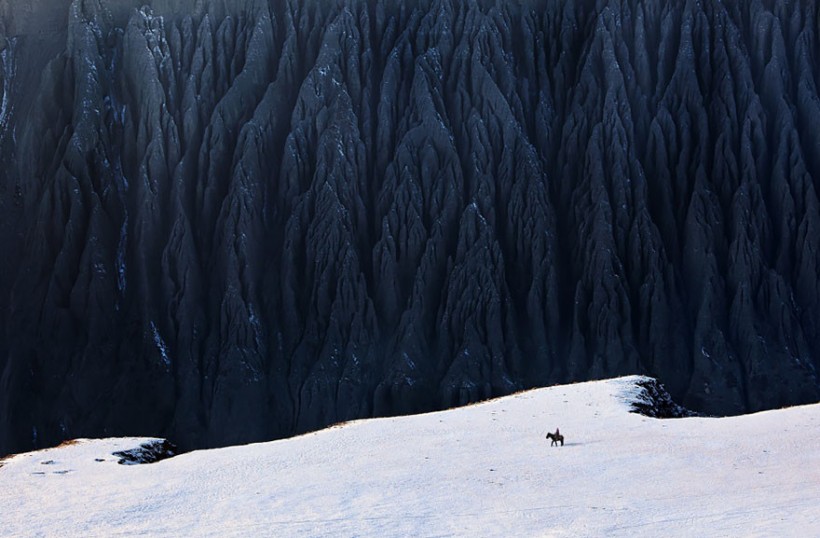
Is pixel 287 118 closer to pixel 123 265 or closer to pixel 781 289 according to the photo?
pixel 123 265

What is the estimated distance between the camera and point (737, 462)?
17312mm

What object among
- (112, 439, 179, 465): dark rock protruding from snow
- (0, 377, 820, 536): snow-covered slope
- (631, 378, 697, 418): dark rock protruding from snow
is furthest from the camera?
(631, 378, 697, 418): dark rock protruding from snow

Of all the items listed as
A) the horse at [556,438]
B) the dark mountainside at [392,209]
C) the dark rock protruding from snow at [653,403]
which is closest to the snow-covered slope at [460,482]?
the horse at [556,438]

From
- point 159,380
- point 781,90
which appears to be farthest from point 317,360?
point 781,90

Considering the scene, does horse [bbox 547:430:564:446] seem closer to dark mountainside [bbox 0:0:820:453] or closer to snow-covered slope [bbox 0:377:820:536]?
snow-covered slope [bbox 0:377:820:536]

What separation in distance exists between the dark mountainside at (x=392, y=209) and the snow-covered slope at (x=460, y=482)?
2516 centimetres

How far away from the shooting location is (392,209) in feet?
161

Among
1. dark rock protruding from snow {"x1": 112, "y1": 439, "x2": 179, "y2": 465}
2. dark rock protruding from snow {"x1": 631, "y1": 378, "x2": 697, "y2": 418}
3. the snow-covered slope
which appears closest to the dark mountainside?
dark rock protruding from snow {"x1": 631, "y1": 378, "x2": 697, "y2": 418}

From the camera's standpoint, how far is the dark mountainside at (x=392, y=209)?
46688 mm

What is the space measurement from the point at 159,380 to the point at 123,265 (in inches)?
228

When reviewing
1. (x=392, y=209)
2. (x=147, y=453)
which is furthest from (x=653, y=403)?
(x=392, y=209)

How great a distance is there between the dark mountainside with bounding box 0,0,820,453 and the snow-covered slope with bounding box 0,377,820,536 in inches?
990

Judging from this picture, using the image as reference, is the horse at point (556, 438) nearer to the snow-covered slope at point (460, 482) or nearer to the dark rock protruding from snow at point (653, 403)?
the snow-covered slope at point (460, 482)

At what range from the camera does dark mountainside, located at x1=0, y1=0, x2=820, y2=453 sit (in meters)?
46.7
